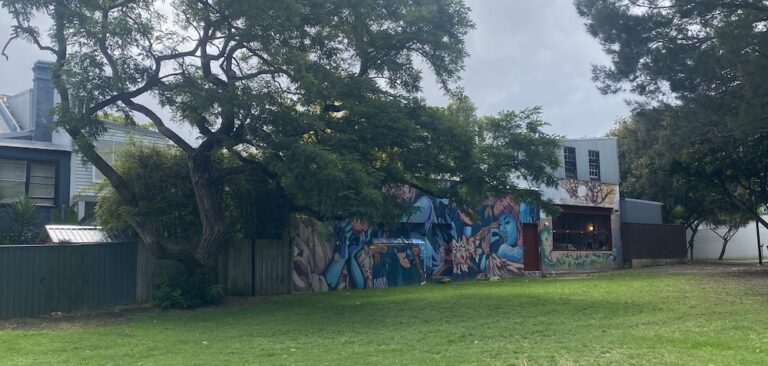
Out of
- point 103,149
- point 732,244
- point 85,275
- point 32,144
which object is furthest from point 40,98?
point 732,244

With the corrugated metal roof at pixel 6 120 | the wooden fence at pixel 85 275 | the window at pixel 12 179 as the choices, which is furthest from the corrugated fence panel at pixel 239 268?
the corrugated metal roof at pixel 6 120

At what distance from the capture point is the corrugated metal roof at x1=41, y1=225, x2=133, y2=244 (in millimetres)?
16812

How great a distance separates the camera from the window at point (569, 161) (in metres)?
31.4

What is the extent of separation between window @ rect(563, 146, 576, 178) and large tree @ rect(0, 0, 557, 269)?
13815mm

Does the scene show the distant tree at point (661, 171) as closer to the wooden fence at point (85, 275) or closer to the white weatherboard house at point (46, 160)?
the wooden fence at point (85, 275)

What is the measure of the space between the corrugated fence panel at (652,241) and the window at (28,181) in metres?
24.9

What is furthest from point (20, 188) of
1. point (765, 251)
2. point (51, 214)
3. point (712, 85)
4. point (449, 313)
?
point (765, 251)

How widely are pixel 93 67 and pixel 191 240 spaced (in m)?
5.25

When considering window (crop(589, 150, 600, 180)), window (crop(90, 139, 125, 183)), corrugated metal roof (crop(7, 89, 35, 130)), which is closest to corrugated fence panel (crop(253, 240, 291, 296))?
window (crop(90, 139, 125, 183))

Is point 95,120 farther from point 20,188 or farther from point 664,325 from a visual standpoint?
point 664,325

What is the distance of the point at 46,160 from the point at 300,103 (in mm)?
10863

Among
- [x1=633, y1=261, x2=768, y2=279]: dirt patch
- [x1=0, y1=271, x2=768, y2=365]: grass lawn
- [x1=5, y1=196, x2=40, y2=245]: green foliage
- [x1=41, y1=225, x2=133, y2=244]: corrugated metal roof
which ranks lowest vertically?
[x1=0, y1=271, x2=768, y2=365]: grass lawn

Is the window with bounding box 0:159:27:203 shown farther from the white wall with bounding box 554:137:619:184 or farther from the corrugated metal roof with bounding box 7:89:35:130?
the white wall with bounding box 554:137:619:184

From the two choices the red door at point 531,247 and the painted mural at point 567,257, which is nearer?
the red door at point 531,247
